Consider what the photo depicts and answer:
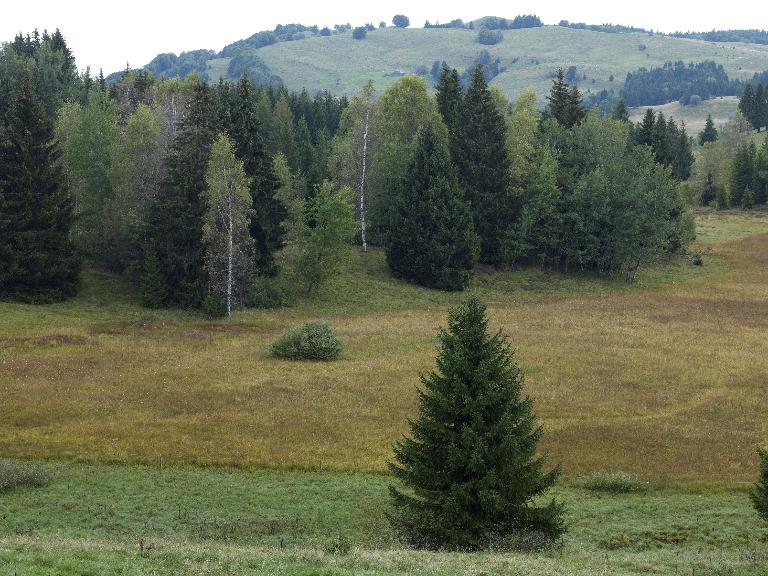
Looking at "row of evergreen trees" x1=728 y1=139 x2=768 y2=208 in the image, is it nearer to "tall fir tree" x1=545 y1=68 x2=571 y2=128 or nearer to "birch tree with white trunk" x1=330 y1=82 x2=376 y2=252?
"tall fir tree" x1=545 y1=68 x2=571 y2=128

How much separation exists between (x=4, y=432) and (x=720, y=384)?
122 ft

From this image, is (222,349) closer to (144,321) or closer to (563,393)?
(144,321)

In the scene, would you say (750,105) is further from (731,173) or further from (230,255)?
(230,255)

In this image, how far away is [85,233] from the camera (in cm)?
7206

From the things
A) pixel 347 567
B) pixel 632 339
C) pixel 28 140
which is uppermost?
pixel 28 140

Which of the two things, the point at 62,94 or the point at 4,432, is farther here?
the point at 62,94

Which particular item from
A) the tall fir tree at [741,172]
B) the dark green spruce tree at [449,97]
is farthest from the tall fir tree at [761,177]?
the dark green spruce tree at [449,97]

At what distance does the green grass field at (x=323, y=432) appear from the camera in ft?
66.9

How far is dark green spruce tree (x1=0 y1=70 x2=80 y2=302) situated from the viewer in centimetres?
6269

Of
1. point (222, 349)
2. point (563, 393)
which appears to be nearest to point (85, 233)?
point (222, 349)

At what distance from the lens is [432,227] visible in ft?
258

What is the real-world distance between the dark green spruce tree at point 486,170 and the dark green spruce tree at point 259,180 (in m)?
21.2

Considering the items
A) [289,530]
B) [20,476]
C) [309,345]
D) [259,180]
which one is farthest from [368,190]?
[289,530]

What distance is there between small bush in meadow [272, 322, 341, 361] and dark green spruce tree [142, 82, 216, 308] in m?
16.5
